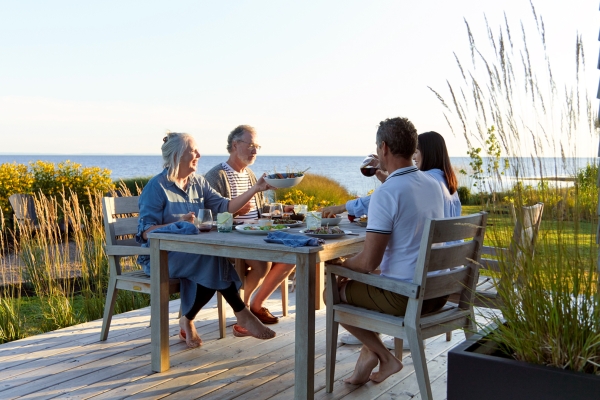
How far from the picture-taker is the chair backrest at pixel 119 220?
12.2ft

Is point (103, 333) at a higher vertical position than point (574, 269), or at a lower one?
lower

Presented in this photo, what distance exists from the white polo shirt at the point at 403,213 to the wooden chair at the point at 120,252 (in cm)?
145

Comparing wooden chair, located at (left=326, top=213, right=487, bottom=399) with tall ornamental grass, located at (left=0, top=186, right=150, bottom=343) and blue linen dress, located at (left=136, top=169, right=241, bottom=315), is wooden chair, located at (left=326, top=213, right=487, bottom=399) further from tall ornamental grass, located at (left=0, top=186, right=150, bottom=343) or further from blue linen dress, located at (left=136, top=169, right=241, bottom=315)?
tall ornamental grass, located at (left=0, top=186, right=150, bottom=343)

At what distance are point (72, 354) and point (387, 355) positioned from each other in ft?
6.18

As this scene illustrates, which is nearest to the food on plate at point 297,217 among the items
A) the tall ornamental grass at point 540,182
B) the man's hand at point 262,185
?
the man's hand at point 262,185

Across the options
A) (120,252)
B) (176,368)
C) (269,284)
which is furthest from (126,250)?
(269,284)

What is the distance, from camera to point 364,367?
9.73 feet

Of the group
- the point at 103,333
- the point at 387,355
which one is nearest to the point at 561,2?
the point at 387,355

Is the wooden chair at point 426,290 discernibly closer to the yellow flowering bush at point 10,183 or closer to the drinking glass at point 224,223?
the drinking glass at point 224,223

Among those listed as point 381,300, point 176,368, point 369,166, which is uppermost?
point 369,166

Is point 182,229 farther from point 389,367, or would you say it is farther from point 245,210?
point 389,367

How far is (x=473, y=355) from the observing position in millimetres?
1824

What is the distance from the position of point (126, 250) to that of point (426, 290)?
1926 mm

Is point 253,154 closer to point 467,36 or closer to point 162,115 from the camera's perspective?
point 467,36
